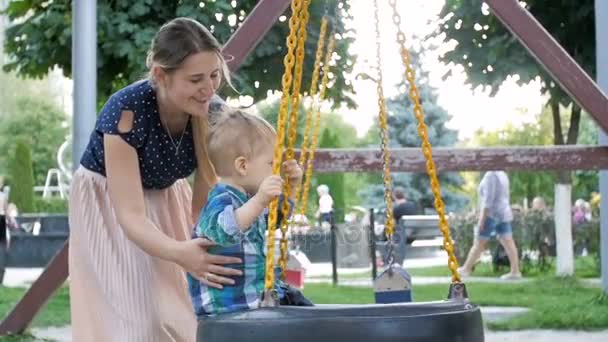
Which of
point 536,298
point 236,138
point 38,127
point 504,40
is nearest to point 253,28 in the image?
point 236,138

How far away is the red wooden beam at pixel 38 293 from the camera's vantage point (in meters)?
5.83

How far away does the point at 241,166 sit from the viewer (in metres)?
2.57

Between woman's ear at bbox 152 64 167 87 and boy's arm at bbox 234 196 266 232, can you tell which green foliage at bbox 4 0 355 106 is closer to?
woman's ear at bbox 152 64 167 87

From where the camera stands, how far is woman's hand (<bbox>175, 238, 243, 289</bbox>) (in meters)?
2.52

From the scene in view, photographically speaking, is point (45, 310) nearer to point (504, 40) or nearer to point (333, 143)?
point (504, 40)

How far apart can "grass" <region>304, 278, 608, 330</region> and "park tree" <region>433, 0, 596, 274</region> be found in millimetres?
1866

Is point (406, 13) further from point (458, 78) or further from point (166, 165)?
point (166, 165)

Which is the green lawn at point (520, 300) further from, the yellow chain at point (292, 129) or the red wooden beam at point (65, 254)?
the yellow chain at point (292, 129)

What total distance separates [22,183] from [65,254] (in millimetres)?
22536

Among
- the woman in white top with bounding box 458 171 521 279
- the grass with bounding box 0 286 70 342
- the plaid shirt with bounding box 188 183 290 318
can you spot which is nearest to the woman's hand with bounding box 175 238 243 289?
the plaid shirt with bounding box 188 183 290 318

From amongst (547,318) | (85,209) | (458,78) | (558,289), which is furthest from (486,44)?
(85,209)

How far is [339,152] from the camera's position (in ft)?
18.1

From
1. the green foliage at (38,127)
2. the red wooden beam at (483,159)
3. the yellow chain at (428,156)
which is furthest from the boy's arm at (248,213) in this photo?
the green foliage at (38,127)

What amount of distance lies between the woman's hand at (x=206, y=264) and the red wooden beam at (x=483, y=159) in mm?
2932
